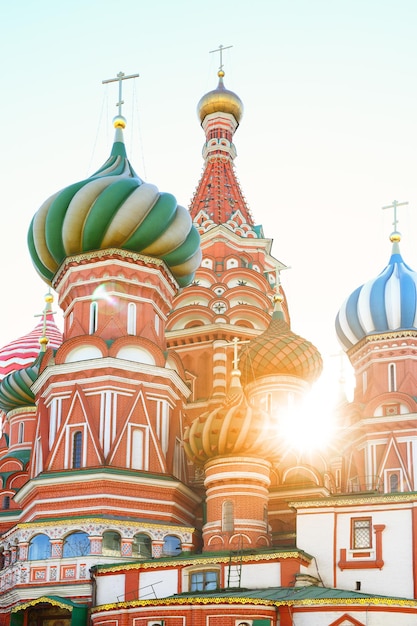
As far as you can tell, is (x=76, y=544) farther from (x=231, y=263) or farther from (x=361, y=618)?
(x=231, y=263)

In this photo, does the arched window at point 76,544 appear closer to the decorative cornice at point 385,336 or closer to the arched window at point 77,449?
the arched window at point 77,449

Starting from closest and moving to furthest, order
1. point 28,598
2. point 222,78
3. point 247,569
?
point 247,569 → point 28,598 → point 222,78

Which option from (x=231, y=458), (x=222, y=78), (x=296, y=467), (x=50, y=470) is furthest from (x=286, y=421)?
(x=222, y=78)

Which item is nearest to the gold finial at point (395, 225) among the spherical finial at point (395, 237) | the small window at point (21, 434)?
the spherical finial at point (395, 237)

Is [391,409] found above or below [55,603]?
above

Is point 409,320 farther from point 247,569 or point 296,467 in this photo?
point 247,569

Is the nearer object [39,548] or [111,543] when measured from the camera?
[111,543]

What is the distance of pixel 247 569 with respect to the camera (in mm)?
20531

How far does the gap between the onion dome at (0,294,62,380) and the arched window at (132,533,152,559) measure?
13.1m

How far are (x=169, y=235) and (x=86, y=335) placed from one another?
3131mm

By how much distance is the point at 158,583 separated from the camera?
2120 cm

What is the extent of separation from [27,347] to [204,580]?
16.7 meters

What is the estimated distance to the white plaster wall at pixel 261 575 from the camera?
20.2m

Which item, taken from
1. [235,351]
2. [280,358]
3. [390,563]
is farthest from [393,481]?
[390,563]
